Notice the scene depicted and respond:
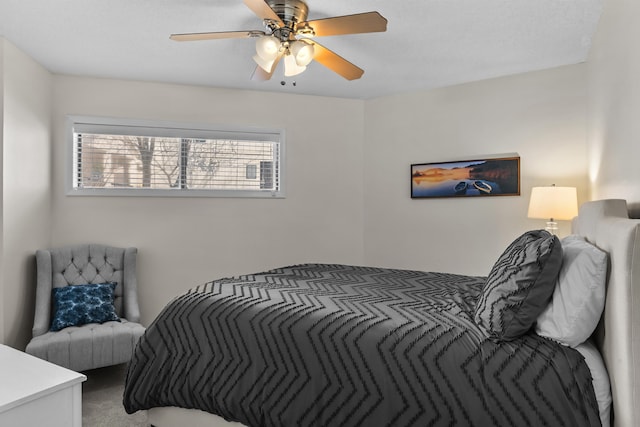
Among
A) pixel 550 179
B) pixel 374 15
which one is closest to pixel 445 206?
pixel 550 179

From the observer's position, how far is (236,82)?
399 centimetres

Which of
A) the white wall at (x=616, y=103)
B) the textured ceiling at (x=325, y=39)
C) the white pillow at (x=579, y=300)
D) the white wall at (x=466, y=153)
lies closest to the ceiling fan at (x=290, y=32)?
the textured ceiling at (x=325, y=39)

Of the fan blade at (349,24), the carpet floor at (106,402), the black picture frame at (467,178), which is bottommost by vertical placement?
the carpet floor at (106,402)

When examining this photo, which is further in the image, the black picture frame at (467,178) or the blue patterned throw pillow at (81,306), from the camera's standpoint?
the black picture frame at (467,178)

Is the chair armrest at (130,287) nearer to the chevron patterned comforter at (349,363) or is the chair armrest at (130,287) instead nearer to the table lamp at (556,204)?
the chevron patterned comforter at (349,363)

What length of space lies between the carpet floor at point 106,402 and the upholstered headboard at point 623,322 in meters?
2.30

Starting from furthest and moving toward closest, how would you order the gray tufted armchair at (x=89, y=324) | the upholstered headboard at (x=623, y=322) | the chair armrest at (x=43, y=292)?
the chair armrest at (x=43, y=292) < the gray tufted armchair at (x=89, y=324) < the upholstered headboard at (x=623, y=322)

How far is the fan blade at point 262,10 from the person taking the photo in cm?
207

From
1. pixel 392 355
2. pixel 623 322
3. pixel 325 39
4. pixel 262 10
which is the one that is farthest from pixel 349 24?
pixel 623 322

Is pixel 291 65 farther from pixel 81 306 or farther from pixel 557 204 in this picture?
pixel 81 306

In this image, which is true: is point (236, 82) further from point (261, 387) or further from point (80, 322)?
point (261, 387)

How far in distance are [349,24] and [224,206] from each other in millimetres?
2481

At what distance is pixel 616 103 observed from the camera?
7.45 ft

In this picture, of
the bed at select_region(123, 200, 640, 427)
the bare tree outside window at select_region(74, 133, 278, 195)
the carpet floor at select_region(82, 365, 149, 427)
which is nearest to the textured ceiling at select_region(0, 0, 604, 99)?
the bare tree outside window at select_region(74, 133, 278, 195)
